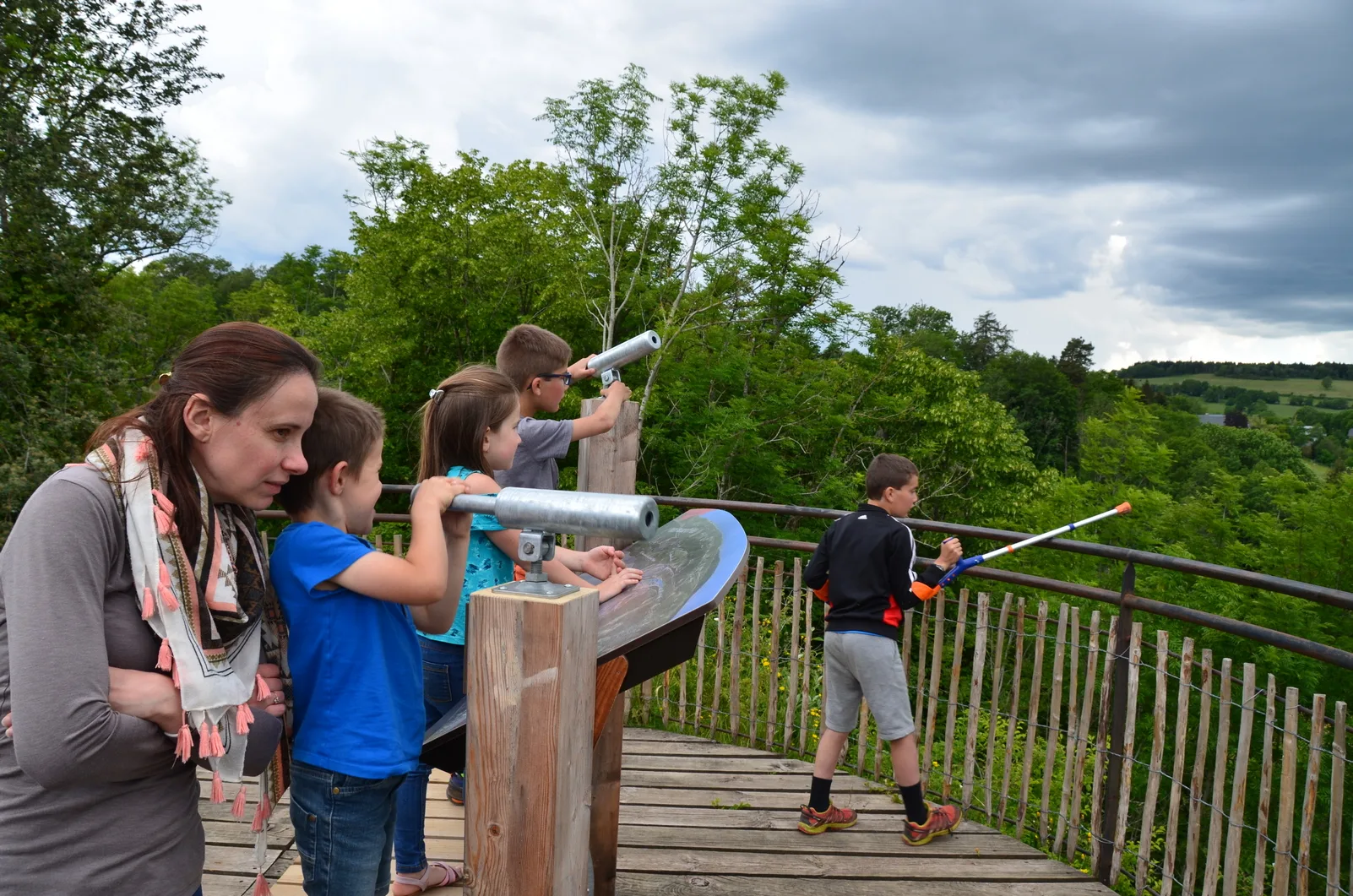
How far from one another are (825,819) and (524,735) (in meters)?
2.40

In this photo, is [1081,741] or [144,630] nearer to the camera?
[144,630]

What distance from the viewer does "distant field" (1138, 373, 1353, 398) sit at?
82775 millimetres

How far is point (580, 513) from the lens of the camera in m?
1.02

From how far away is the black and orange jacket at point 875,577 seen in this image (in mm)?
3068

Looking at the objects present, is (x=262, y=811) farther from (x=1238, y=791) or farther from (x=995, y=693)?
(x=995, y=693)

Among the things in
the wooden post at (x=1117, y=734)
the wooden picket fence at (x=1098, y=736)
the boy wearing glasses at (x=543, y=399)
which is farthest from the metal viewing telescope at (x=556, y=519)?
the wooden post at (x=1117, y=734)

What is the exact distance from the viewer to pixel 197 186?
21.7m

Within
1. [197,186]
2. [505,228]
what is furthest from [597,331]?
[197,186]

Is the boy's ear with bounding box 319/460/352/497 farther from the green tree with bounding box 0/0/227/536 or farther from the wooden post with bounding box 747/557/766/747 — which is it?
the green tree with bounding box 0/0/227/536

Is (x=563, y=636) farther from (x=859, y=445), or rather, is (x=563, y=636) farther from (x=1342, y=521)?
(x=1342, y=521)

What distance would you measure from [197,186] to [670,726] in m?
22.1

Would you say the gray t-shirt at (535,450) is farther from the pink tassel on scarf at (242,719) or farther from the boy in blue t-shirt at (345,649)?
the pink tassel on scarf at (242,719)

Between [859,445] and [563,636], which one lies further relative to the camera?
[859,445]

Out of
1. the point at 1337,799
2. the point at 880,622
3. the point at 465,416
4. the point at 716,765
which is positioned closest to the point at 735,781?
the point at 716,765
